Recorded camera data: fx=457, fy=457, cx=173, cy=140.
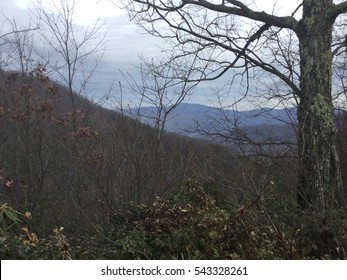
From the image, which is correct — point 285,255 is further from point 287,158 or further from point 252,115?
point 252,115

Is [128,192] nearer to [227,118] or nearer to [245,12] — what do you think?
[227,118]

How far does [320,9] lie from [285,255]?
4.20 meters

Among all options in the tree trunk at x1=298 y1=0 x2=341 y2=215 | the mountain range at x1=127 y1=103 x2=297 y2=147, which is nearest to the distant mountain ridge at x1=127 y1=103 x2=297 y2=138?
the mountain range at x1=127 y1=103 x2=297 y2=147

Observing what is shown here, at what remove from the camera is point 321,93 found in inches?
277

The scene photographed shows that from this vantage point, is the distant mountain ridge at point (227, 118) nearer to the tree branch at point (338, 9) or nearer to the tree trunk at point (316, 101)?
the tree trunk at point (316, 101)

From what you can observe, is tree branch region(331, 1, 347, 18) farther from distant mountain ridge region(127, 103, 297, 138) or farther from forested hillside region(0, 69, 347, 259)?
forested hillside region(0, 69, 347, 259)

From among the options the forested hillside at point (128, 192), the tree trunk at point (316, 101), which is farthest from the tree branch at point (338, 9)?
the forested hillside at point (128, 192)

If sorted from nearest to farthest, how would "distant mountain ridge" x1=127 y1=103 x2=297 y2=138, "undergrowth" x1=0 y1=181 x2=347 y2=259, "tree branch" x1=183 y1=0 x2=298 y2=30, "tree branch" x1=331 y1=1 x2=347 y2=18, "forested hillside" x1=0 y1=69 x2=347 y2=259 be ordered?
"undergrowth" x1=0 y1=181 x2=347 y2=259 → "forested hillside" x1=0 y1=69 x2=347 y2=259 → "tree branch" x1=331 y1=1 x2=347 y2=18 → "tree branch" x1=183 y1=0 x2=298 y2=30 → "distant mountain ridge" x1=127 y1=103 x2=297 y2=138

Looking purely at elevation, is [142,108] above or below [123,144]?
above

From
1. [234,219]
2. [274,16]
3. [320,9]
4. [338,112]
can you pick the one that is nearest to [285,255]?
[234,219]

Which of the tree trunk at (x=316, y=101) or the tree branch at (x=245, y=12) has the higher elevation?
the tree branch at (x=245, y=12)

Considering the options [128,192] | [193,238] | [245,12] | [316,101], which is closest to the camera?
[193,238]

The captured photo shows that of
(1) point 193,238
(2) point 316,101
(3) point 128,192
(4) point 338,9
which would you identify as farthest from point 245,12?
(1) point 193,238

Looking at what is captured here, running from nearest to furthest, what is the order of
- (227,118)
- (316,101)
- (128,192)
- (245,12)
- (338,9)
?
1. (338,9)
2. (316,101)
3. (128,192)
4. (245,12)
5. (227,118)
